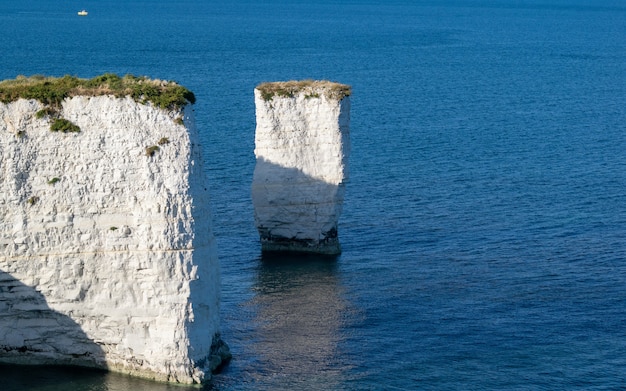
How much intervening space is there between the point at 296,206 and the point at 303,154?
320 centimetres

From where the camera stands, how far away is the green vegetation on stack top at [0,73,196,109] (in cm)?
4709

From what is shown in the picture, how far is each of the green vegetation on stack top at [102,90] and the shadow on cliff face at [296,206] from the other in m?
22.2

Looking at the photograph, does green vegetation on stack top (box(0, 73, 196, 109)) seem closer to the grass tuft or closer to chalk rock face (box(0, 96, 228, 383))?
chalk rock face (box(0, 96, 228, 383))

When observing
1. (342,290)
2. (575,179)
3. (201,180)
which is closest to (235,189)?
(342,290)

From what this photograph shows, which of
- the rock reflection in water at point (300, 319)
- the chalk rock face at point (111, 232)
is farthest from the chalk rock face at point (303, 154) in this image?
the chalk rock face at point (111, 232)

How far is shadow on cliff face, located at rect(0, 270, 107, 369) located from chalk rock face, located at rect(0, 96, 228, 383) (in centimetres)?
6

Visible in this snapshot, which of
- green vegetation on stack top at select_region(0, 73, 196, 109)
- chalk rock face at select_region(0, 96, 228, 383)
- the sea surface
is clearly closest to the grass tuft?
chalk rock face at select_region(0, 96, 228, 383)

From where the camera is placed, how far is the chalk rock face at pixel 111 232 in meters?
47.1

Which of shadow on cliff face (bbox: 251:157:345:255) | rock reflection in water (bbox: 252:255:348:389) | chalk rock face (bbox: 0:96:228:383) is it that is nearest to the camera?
chalk rock face (bbox: 0:96:228:383)

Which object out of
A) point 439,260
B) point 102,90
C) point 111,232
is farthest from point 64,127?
point 439,260

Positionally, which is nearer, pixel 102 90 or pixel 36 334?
pixel 102 90

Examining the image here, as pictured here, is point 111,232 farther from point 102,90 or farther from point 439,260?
point 439,260

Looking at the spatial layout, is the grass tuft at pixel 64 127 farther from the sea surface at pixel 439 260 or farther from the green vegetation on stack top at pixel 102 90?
the sea surface at pixel 439 260

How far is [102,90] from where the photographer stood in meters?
47.3
